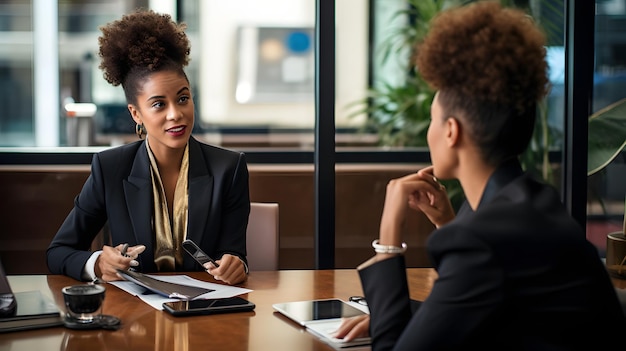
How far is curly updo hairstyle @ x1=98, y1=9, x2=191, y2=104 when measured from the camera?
Result: 2641 millimetres

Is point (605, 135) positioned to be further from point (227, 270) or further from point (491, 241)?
point (491, 241)

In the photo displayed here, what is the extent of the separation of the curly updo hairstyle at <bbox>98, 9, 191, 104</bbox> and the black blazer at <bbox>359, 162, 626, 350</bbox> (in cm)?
149

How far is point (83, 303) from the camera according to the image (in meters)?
1.76

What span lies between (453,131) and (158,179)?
127 centimetres

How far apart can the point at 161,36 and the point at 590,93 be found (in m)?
2.51

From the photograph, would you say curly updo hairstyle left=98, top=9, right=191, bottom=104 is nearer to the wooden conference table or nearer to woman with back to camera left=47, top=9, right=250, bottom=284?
woman with back to camera left=47, top=9, right=250, bottom=284

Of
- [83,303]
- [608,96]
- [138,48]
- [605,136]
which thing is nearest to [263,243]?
[138,48]

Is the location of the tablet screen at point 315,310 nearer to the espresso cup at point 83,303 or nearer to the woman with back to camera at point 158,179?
the espresso cup at point 83,303

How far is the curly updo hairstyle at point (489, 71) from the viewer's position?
4.89ft

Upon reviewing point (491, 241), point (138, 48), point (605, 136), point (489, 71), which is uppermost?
point (138, 48)

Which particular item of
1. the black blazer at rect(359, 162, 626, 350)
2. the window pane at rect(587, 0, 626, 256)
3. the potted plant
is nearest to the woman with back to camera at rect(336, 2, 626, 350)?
the black blazer at rect(359, 162, 626, 350)

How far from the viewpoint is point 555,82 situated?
4.32m

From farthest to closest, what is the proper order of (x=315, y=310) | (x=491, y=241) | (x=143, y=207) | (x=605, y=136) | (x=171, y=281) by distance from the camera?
(x=605, y=136) < (x=143, y=207) < (x=171, y=281) < (x=315, y=310) < (x=491, y=241)

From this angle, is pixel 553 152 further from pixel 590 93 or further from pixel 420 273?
pixel 420 273
